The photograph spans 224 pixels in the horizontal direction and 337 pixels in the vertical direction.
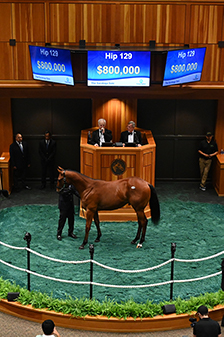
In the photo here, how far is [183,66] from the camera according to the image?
35.8 ft

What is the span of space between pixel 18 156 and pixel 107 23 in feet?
13.9

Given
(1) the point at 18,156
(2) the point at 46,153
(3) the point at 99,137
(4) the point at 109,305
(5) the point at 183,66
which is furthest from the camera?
(2) the point at 46,153

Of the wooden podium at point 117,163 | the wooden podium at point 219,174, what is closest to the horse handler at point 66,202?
the wooden podium at point 117,163

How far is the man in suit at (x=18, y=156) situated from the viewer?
41.4ft

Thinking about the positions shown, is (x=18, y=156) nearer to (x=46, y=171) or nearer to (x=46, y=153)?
(x=46, y=153)

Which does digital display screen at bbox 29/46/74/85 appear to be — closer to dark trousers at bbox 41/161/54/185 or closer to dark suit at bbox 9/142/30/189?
dark suit at bbox 9/142/30/189

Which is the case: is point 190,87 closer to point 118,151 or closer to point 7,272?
point 118,151

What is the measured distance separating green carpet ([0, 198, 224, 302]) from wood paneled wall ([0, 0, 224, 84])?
4.22 metres

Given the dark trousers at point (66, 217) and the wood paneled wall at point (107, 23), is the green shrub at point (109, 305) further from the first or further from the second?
the wood paneled wall at point (107, 23)

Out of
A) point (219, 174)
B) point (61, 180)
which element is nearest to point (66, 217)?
point (61, 180)

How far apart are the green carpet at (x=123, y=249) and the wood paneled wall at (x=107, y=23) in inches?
166

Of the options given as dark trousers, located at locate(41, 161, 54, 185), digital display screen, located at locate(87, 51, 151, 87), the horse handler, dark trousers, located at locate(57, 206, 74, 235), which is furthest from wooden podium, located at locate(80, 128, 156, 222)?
dark trousers, located at locate(41, 161, 54, 185)

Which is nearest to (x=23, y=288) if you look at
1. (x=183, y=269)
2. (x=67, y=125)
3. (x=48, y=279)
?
(x=48, y=279)

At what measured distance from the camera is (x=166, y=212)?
37.6ft
